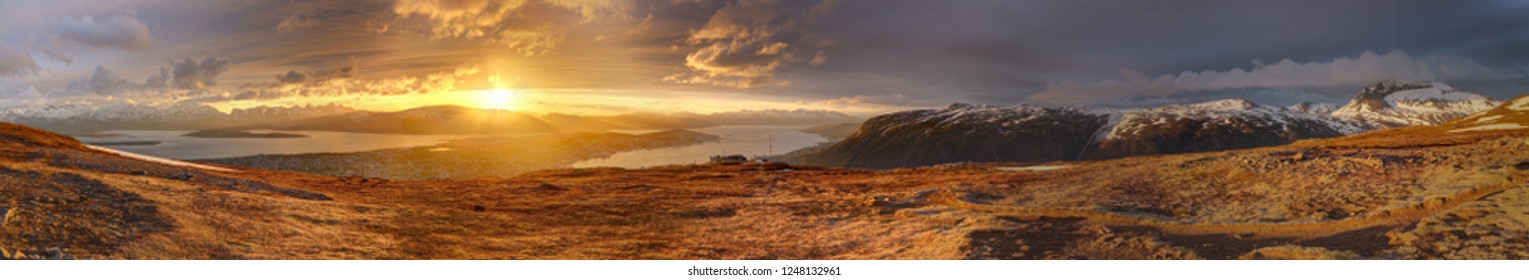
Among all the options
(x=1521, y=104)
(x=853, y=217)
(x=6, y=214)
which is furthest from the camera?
(x=1521, y=104)

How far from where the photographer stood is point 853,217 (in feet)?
65.6

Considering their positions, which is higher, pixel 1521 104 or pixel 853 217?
pixel 1521 104

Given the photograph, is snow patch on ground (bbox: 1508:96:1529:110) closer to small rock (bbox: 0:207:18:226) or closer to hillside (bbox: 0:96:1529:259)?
hillside (bbox: 0:96:1529:259)

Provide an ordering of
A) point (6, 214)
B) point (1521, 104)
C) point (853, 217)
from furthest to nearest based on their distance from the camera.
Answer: point (1521, 104)
point (853, 217)
point (6, 214)

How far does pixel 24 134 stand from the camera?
31.0m

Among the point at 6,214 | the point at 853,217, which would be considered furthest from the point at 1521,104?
the point at 6,214

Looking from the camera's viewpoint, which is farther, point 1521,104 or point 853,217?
point 1521,104

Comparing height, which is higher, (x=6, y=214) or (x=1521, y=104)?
(x=1521, y=104)

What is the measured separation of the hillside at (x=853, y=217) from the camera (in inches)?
498

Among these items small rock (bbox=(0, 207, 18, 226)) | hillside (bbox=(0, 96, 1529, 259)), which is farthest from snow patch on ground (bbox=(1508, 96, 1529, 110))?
small rock (bbox=(0, 207, 18, 226))

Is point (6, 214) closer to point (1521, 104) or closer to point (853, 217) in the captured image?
point (853, 217)

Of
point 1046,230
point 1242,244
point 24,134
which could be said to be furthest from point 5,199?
point 24,134

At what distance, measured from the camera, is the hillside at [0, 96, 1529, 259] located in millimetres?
12648

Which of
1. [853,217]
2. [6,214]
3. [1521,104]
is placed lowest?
[853,217]
